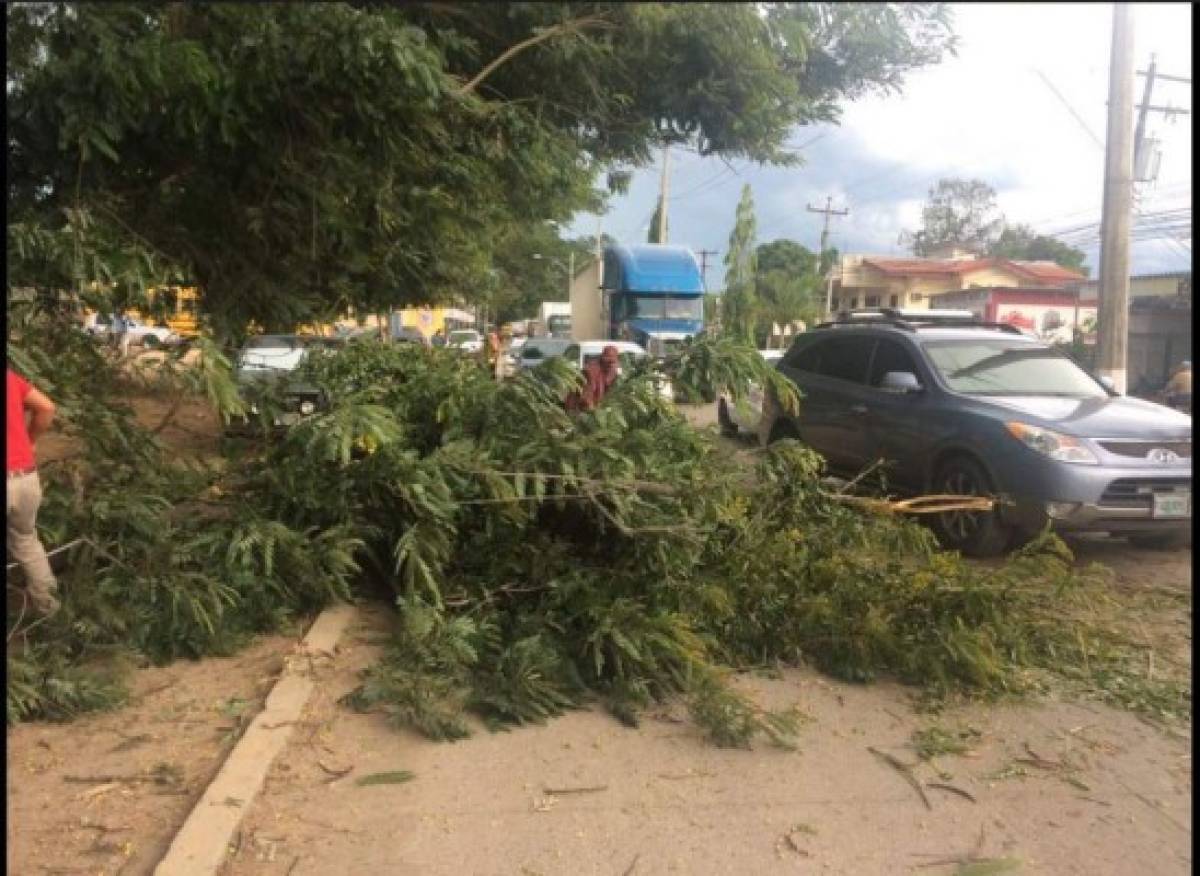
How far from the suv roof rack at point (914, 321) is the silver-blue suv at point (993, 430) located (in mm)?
34

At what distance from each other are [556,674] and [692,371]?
1.79 meters

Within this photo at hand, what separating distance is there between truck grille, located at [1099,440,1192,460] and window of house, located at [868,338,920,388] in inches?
74.1

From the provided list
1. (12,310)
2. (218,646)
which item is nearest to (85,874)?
(218,646)

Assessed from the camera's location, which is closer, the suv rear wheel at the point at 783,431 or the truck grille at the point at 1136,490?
the truck grille at the point at 1136,490

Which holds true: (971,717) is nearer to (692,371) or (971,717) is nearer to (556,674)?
(556,674)

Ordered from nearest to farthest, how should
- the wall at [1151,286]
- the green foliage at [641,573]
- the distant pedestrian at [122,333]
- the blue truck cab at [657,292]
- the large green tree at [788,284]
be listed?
the green foliage at [641,573]
the distant pedestrian at [122,333]
the large green tree at [788,284]
the wall at [1151,286]
the blue truck cab at [657,292]

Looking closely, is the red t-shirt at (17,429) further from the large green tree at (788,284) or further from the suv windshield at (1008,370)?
the large green tree at (788,284)

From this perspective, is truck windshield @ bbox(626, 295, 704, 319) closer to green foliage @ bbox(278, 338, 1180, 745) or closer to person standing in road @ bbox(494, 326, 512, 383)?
person standing in road @ bbox(494, 326, 512, 383)

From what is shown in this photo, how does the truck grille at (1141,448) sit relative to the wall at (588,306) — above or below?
below

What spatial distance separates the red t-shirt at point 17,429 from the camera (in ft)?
12.3

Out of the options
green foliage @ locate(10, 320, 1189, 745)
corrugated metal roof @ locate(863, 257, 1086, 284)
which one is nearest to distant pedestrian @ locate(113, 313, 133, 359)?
green foliage @ locate(10, 320, 1189, 745)

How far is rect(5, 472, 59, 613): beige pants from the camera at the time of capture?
3951mm

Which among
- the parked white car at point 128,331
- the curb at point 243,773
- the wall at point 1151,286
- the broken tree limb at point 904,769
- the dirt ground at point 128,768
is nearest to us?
the curb at point 243,773

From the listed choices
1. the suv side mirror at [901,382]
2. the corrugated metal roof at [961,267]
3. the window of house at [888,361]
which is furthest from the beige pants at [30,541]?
the corrugated metal roof at [961,267]
